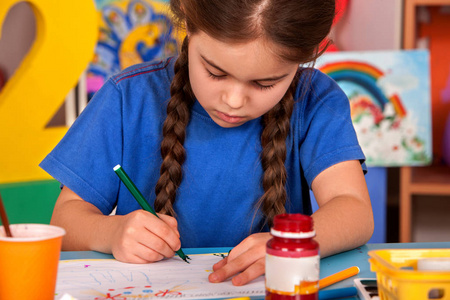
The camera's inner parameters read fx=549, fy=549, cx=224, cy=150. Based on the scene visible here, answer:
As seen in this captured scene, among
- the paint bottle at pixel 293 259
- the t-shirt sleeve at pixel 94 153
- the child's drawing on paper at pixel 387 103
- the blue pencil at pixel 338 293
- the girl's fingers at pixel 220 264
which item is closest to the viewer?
the paint bottle at pixel 293 259

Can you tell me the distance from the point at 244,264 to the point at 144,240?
15 centimetres

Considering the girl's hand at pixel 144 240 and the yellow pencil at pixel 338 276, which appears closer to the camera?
the yellow pencil at pixel 338 276

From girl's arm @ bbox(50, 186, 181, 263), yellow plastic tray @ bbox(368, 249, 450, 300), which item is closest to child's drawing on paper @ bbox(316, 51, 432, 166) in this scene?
girl's arm @ bbox(50, 186, 181, 263)

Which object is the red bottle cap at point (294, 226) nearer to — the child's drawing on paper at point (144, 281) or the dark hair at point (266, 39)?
the child's drawing on paper at point (144, 281)

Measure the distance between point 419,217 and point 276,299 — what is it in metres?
1.72

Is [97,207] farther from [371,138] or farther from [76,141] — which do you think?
[371,138]

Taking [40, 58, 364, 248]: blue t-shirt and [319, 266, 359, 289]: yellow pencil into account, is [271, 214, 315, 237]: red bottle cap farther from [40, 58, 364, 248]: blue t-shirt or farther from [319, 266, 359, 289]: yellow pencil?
[40, 58, 364, 248]: blue t-shirt

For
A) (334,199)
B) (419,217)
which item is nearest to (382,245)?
(334,199)

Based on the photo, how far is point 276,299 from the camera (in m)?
0.49

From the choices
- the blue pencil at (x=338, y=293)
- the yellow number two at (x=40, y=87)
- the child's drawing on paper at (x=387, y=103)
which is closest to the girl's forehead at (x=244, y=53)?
the blue pencil at (x=338, y=293)

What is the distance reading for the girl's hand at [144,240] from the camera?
0.75 metres

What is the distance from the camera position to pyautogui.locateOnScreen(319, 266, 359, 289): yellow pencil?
25.7 inches

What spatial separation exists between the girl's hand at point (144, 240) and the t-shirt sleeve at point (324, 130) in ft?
1.08

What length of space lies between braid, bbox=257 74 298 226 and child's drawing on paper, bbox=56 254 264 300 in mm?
216
